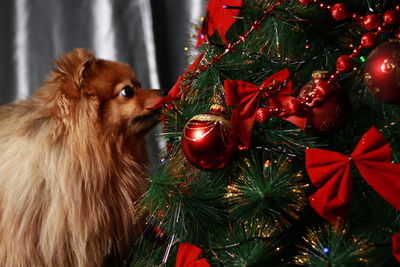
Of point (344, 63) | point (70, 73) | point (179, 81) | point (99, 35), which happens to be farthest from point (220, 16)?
point (99, 35)

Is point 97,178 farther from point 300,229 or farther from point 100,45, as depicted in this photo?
point 100,45

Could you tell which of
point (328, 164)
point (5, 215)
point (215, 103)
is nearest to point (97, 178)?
point (5, 215)

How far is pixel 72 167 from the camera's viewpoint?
2.76 feet

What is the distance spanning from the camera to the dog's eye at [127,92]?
92cm

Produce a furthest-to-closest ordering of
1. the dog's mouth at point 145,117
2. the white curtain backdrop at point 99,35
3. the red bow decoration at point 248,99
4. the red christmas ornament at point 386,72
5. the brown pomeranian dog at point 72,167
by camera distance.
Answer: the white curtain backdrop at point 99,35, the dog's mouth at point 145,117, the brown pomeranian dog at point 72,167, the red bow decoration at point 248,99, the red christmas ornament at point 386,72

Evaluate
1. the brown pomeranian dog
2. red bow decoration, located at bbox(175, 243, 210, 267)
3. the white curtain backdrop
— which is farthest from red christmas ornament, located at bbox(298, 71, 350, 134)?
the white curtain backdrop

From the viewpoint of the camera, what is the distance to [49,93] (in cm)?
88

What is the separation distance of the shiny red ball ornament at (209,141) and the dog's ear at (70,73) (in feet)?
1.23

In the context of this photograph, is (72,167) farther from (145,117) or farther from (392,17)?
(392,17)

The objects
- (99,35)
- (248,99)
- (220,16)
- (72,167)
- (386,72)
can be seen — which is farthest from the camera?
(99,35)

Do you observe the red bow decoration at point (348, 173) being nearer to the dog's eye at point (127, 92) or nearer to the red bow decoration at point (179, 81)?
the red bow decoration at point (179, 81)

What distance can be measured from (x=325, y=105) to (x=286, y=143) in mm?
78

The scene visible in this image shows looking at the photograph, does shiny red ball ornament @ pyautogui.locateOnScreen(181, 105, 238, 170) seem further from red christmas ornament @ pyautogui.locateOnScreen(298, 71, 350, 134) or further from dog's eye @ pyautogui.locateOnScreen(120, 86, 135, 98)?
dog's eye @ pyautogui.locateOnScreen(120, 86, 135, 98)

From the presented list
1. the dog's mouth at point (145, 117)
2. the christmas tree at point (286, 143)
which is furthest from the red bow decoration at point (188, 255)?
the dog's mouth at point (145, 117)
